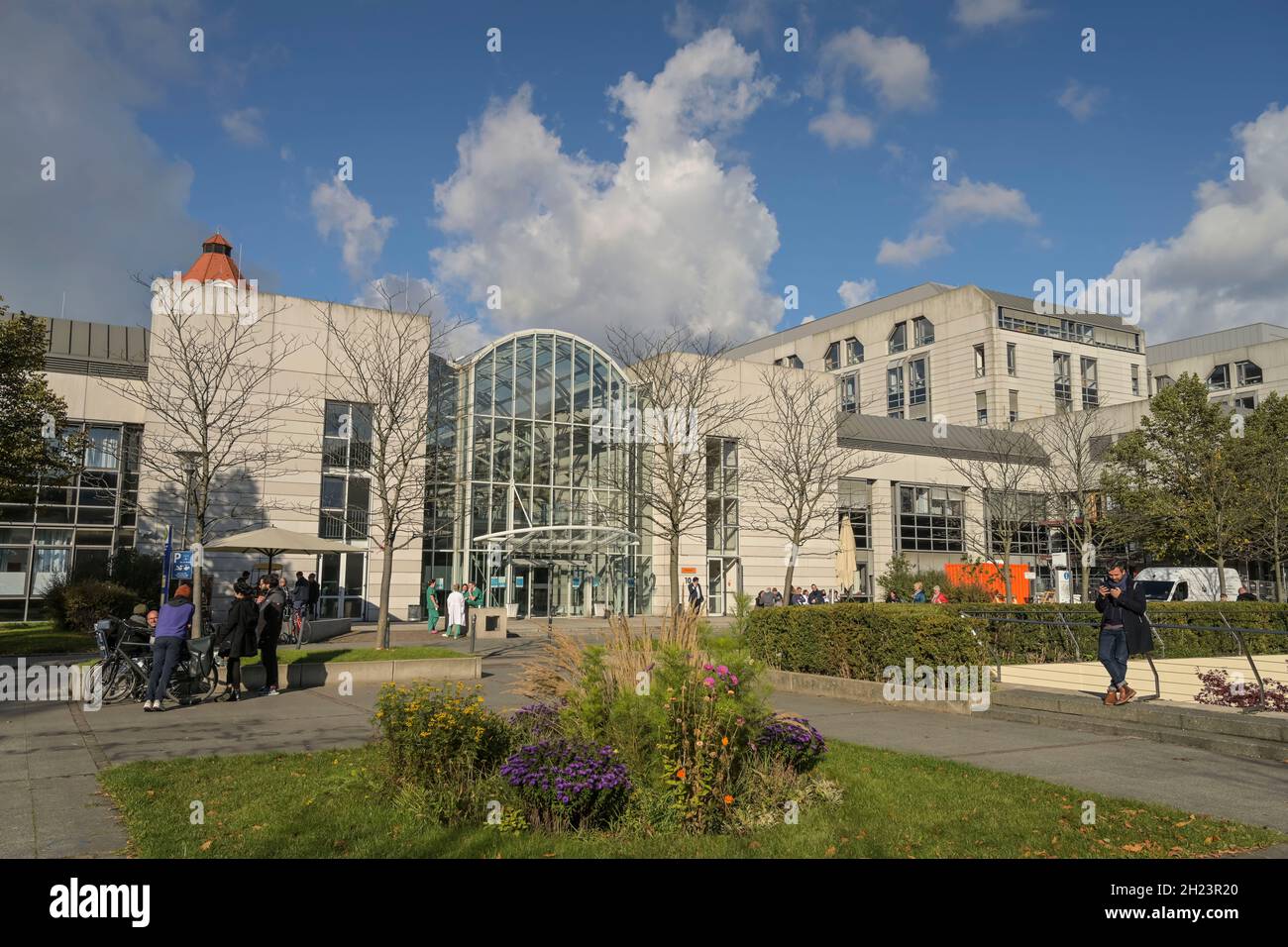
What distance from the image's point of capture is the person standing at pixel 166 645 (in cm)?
1202

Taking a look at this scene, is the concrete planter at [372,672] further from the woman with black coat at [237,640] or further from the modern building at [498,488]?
the modern building at [498,488]

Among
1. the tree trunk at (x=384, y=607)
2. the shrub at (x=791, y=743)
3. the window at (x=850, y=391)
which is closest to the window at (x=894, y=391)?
the window at (x=850, y=391)

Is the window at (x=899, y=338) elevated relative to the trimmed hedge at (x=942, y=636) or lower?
elevated

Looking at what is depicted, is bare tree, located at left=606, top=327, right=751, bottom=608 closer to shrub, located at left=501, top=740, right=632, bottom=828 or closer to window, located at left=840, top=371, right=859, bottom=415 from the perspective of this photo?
shrub, located at left=501, top=740, right=632, bottom=828

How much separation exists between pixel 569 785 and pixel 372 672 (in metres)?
11.0

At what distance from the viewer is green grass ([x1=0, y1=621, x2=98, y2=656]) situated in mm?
19547

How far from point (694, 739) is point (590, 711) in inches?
38.6

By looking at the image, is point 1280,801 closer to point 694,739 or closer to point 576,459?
point 694,739

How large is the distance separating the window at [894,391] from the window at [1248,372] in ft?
77.1

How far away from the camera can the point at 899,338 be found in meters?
71.8
